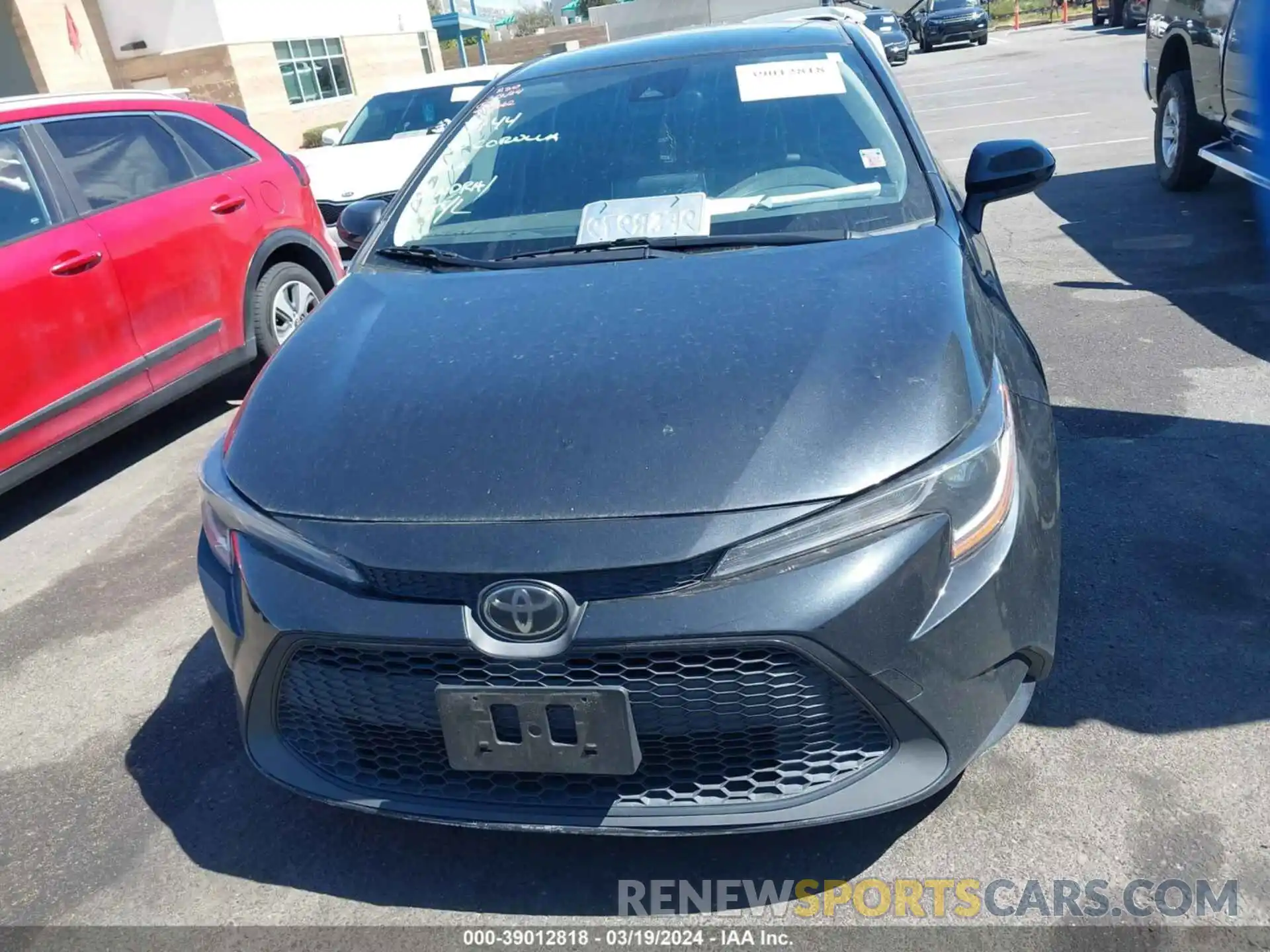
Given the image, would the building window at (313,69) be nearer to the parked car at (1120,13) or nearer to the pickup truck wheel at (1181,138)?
the parked car at (1120,13)

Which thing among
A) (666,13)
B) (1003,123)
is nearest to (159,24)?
(1003,123)

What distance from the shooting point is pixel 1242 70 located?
5.70 metres

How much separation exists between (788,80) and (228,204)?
124 inches

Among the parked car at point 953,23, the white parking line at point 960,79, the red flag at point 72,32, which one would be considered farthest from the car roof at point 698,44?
the parked car at point 953,23

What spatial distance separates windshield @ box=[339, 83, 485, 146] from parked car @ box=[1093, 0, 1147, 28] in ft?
64.8

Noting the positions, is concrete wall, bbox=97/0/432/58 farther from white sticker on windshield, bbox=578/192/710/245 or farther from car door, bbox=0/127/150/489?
white sticker on windshield, bbox=578/192/710/245

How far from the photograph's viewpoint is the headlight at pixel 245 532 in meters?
1.91

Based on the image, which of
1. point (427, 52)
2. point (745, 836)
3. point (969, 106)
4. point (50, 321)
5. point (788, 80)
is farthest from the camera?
point (427, 52)

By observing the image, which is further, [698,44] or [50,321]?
[50,321]

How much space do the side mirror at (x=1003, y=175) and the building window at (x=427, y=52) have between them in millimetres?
32127

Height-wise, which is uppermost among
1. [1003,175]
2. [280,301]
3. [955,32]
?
[1003,175]

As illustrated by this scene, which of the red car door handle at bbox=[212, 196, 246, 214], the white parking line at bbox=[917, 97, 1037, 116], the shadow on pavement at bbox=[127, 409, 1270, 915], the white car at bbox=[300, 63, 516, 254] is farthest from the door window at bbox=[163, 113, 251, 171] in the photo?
the white parking line at bbox=[917, 97, 1037, 116]

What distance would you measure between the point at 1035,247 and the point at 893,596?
5778mm

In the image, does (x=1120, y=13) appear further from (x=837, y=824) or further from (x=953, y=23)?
(x=837, y=824)
